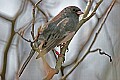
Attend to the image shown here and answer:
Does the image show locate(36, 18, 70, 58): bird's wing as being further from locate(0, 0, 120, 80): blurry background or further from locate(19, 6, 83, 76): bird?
locate(0, 0, 120, 80): blurry background

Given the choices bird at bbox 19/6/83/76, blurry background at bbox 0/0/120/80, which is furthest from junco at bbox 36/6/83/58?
blurry background at bbox 0/0/120/80

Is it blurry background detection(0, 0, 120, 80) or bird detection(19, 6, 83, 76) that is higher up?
bird detection(19, 6, 83, 76)

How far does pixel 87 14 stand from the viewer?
0.64 metres

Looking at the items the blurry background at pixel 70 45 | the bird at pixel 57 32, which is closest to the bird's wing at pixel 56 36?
the bird at pixel 57 32

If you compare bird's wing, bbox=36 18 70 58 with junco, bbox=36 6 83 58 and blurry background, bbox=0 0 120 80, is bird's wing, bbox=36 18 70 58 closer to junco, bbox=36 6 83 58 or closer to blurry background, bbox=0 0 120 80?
junco, bbox=36 6 83 58

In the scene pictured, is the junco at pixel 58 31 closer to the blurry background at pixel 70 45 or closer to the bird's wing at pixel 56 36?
the bird's wing at pixel 56 36

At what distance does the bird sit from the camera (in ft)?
2.01

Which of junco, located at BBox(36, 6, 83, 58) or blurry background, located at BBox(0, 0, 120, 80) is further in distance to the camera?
blurry background, located at BBox(0, 0, 120, 80)

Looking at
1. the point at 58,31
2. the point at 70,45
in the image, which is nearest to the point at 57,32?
the point at 58,31

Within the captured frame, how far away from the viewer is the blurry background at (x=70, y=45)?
35.7 inches

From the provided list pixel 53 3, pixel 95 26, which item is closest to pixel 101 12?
pixel 95 26

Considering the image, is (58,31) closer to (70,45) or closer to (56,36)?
(56,36)

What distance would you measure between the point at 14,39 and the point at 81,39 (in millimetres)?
258

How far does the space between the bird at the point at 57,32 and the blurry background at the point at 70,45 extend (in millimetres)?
214
